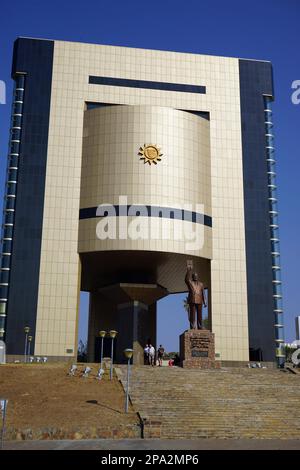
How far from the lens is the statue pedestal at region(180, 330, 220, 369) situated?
134 feet

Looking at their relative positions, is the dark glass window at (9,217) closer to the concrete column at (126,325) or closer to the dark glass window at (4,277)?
the dark glass window at (4,277)

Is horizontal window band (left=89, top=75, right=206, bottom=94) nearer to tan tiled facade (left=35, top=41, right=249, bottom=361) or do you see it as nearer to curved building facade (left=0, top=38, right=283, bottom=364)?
curved building facade (left=0, top=38, right=283, bottom=364)

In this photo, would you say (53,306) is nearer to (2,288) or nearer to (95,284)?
(2,288)

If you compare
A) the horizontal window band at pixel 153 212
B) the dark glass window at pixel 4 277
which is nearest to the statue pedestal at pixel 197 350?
the horizontal window band at pixel 153 212

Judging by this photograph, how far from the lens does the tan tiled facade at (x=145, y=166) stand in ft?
173

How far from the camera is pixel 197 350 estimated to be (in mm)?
41219

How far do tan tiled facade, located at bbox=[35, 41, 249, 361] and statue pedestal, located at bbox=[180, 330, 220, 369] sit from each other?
458 inches

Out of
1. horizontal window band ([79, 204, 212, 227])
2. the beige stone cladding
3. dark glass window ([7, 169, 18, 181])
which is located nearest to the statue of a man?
the beige stone cladding

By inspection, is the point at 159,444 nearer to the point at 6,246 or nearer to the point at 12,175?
the point at 6,246

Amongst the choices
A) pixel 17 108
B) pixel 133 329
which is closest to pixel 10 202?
pixel 17 108

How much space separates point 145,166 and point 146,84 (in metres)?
10.4

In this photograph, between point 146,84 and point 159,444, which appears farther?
point 146,84
